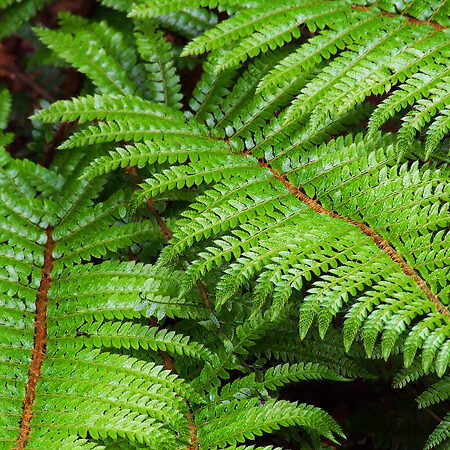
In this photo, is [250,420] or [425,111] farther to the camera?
[425,111]

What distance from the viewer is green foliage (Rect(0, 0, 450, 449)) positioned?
1.40 meters

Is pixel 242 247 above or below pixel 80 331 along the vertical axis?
above

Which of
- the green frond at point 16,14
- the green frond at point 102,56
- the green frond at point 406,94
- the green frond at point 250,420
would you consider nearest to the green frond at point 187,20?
the green frond at point 102,56

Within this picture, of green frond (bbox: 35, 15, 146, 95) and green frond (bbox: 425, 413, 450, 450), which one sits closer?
green frond (bbox: 425, 413, 450, 450)

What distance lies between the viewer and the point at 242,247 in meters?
1.51

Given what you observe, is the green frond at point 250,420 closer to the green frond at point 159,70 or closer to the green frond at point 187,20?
the green frond at point 159,70

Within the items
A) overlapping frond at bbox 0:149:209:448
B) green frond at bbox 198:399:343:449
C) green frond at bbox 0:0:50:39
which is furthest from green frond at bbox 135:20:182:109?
green frond at bbox 198:399:343:449

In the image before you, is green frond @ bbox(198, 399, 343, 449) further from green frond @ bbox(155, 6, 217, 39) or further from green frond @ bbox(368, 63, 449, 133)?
green frond @ bbox(155, 6, 217, 39)

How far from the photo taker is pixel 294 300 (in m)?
1.82

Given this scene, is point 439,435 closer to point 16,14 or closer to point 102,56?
point 102,56

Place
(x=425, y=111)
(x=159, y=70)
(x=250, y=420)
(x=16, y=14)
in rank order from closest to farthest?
(x=250, y=420), (x=425, y=111), (x=159, y=70), (x=16, y=14)

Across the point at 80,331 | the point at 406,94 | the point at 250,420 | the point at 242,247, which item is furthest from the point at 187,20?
the point at 250,420

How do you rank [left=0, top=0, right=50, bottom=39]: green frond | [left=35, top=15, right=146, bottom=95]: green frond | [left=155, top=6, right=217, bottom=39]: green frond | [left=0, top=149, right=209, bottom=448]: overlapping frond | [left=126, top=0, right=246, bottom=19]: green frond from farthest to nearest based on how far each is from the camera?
[left=0, top=0, right=50, bottom=39]: green frond
[left=155, top=6, right=217, bottom=39]: green frond
[left=35, top=15, right=146, bottom=95]: green frond
[left=126, top=0, right=246, bottom=19]: green frond
[left=0, top=149, right=209, bottom=448]: overlapping frond

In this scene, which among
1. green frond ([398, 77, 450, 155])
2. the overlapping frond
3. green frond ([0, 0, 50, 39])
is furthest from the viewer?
green frond ([0, 0, 50, 39])
